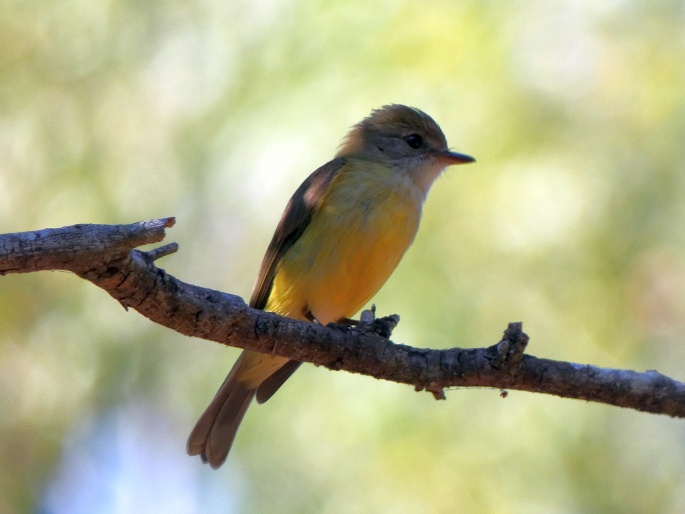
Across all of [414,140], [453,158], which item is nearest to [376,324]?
[453,158]

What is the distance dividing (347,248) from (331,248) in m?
0.09

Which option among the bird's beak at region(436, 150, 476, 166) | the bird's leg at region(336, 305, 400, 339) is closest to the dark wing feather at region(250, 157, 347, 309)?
the bird's beak at region(436, 150, 476, 166)

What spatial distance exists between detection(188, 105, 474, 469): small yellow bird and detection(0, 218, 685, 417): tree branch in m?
0.66

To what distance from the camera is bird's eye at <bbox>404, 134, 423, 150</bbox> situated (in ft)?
18.4

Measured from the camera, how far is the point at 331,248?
4.70 m

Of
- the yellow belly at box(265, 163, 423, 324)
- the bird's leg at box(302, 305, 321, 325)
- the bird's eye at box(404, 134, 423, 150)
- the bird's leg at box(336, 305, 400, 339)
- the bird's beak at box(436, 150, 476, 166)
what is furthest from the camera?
the bird's eye at box(404, 134, 423, 150)

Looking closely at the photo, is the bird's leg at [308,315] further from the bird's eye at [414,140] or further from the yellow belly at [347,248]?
the bird's eye at [414,140]

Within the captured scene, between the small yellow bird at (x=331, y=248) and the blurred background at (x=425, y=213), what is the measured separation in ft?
0.46

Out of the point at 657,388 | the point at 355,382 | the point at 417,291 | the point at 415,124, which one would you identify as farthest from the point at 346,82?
the point at 657,388

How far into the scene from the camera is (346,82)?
5.34 meters

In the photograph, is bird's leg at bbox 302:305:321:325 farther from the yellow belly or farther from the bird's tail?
the bird's tail

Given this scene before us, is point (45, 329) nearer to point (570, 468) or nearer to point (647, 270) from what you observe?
point (570, 468)

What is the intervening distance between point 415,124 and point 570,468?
7.58 feet

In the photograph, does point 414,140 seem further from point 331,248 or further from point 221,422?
point 221,422
